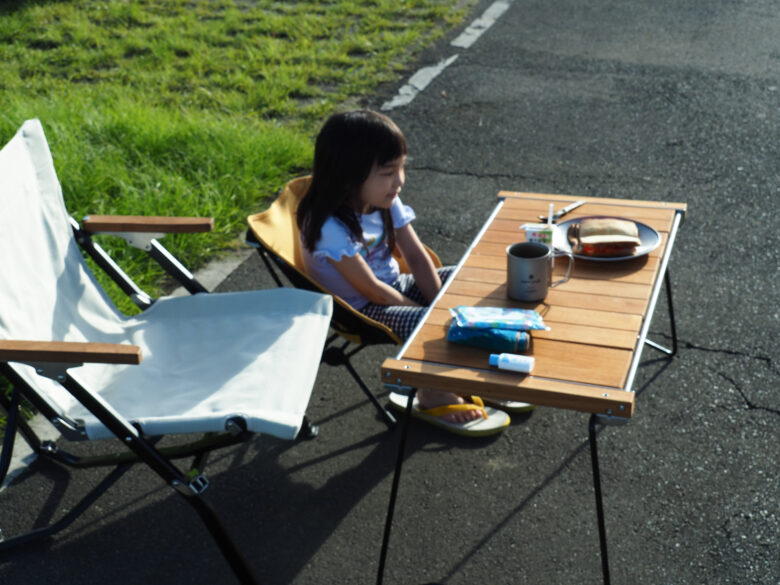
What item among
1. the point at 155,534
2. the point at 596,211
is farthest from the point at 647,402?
the point at 155,534

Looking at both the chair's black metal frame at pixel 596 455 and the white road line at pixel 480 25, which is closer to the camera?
the chair's black metal frame at pixel 596 455

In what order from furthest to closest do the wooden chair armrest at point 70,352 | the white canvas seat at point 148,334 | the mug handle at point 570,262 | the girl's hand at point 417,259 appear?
1. the girl's hand at point 417,259
2. the mug handle at point 570,262
3. the white canvas seat at point 148,334
4. the wooden chair armrest at point 70,352

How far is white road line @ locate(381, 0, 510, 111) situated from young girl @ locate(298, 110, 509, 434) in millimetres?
3268

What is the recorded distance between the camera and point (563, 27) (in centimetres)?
792

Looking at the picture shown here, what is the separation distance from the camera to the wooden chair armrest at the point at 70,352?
2158 mm

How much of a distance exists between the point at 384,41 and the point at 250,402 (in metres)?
5.52

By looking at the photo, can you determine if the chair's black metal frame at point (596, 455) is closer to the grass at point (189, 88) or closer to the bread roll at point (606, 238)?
the bread roll at point (606, 238)

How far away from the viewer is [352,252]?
290 cm

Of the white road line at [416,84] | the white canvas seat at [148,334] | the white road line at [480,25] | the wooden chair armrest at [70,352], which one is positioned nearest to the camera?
the wooden chair armrest at [70,352]

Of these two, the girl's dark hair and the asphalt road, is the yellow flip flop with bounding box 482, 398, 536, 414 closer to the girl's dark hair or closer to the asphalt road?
the asphalt road

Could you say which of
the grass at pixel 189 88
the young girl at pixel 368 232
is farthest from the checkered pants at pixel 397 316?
the grass at pixel 189 88

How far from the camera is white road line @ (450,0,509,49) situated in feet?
24.8

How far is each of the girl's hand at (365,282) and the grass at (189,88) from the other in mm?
1375

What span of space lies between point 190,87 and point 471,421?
4343 millimetres
